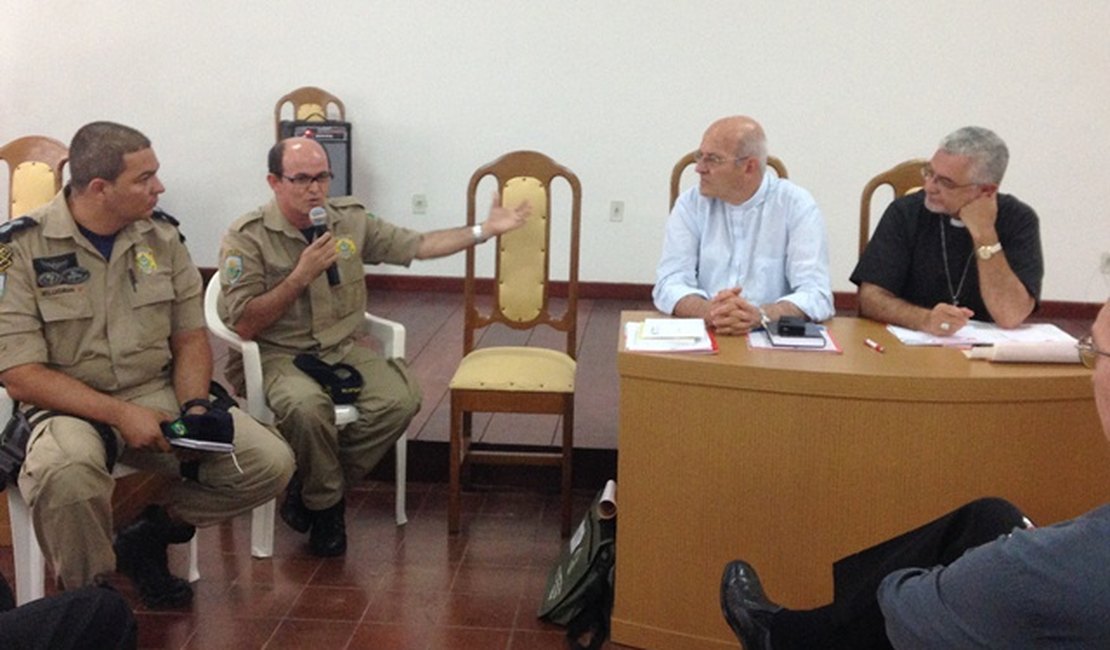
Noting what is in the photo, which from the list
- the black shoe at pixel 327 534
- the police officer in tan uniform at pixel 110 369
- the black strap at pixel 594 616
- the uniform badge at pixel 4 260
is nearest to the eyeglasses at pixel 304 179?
the police officer in tan uniform at pixel 110 369

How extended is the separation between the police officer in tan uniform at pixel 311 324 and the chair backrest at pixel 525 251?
216 millimetres

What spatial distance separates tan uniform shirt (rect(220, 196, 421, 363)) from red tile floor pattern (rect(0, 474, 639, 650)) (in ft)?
1.86

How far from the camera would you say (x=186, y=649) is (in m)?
2.59

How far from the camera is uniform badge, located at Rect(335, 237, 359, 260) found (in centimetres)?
318

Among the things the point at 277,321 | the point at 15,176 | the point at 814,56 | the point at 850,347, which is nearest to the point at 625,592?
the point at 850,347

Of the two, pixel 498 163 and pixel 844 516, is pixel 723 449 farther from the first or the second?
pixel 498 163

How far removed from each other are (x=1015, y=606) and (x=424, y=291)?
4.67 meters

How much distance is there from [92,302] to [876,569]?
1874 millimetres

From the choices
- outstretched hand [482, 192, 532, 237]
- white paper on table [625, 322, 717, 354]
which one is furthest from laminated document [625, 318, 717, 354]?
outstretched hand [482, 192, 532, 237]

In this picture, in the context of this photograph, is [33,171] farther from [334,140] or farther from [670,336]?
[670,336]

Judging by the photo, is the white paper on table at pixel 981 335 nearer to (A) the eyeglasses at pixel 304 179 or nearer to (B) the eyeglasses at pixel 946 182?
(B) the eyeglasses at pixel 946 182

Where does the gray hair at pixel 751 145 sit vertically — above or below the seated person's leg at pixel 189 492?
above

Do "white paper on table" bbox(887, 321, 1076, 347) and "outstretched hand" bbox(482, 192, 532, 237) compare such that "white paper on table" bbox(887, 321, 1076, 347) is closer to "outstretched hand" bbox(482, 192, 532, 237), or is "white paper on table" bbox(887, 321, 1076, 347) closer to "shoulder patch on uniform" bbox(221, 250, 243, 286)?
"outstretched hand" bbox(482, 192, 532, 237)

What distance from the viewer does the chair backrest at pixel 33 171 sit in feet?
14.2
